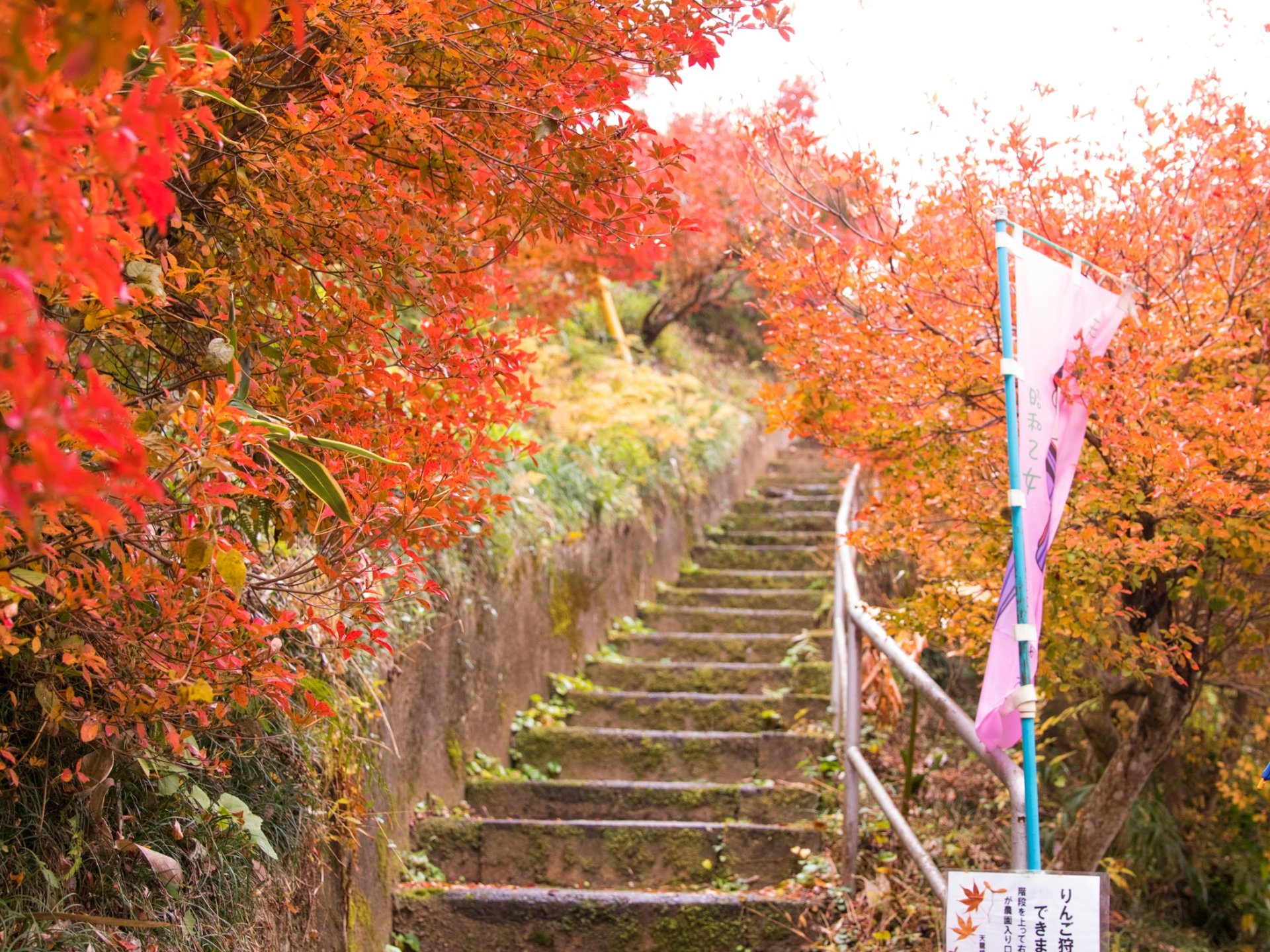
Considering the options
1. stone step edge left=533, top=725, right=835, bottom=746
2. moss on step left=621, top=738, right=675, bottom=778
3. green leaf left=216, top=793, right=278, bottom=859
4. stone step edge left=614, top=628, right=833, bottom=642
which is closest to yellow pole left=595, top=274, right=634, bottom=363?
stone step edge left=614, top=628, right=833, bottom=642

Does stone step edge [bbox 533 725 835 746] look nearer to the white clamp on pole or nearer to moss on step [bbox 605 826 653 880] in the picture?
moss on step [bbox 605 826 653 880]

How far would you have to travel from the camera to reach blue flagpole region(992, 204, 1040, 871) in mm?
2160

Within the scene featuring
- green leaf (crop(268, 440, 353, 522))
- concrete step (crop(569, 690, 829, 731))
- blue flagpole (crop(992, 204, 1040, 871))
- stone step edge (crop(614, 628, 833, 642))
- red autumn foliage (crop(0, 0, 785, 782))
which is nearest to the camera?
red autumn foliage (crop(0, 0, 785, 782))

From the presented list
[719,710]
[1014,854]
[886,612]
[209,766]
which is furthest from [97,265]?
[719,710]

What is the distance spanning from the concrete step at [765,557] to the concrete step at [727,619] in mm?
872

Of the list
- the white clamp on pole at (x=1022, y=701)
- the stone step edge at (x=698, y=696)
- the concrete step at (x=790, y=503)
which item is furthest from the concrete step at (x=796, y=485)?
the white clamp on pole at (x=1022, y=701)

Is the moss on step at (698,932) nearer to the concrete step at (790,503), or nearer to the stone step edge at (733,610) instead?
the stone step edge at (733,610)

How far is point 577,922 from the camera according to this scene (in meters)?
3.43

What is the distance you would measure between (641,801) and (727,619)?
2.40 meters

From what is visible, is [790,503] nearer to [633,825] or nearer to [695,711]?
[695,711]

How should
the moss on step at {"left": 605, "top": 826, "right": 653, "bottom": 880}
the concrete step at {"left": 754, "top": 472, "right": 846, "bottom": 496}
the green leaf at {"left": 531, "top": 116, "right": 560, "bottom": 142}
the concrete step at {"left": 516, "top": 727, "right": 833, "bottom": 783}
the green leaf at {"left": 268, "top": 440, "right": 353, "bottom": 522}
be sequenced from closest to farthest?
the green leaf at {"left": 268, "top": 440, "right": 353, "bottom": 522} < the green leaf at {"left": 531, "top": 116, "right": 560, "bottom": 142} < the moss on step at {"left": 605, "top": 826, "right": 653, "bottom": 880} < the concrete step at {"left": 516, "top": 727, "right": 833, "bottom": 783} < the concrete step at {"left": 754, "top": 472, "right": 846, "bottom": 496}

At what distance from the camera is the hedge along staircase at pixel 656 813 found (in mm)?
3422

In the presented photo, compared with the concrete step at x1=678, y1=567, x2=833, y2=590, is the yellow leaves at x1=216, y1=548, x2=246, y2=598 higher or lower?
higher

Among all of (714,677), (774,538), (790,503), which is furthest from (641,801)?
(790,503)
